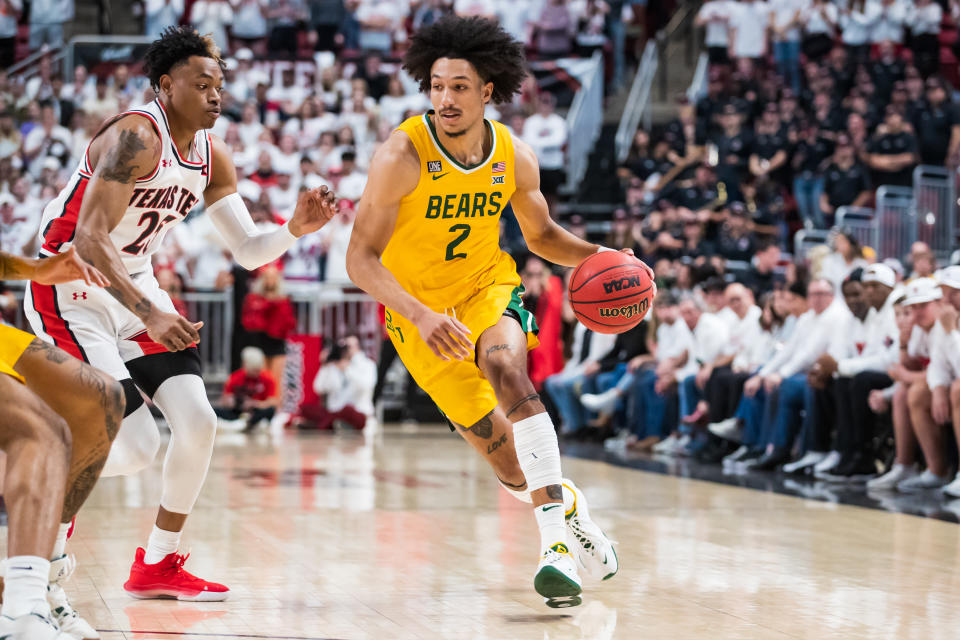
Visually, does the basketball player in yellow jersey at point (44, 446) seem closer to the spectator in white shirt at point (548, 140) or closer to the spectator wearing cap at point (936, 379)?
the spectator wearing cap at point (936, 379)

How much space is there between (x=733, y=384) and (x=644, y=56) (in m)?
10.2

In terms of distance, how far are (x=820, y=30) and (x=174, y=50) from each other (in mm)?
14299

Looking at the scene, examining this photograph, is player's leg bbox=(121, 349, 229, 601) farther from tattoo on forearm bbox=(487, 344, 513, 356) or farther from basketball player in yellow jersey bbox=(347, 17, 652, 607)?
tattoo on forearm bbox=(487, 344, 513, 356)

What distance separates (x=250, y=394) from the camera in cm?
1397

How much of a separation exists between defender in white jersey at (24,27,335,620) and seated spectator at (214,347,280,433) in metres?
9.03

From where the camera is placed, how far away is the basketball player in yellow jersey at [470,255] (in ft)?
15.3

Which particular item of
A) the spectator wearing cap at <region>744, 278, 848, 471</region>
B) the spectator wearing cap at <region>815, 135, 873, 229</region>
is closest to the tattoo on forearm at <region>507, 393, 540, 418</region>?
the spectator wearing cap at <region>744, 278, 848, 471</region>

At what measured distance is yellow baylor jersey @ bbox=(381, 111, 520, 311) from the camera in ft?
15.9

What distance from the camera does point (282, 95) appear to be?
17.2m

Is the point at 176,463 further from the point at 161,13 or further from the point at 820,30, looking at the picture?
the point at 161,13

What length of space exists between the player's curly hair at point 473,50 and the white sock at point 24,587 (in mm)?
2588

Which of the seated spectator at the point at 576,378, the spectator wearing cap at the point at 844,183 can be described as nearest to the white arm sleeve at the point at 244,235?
the seated spectator at the point at 576,378

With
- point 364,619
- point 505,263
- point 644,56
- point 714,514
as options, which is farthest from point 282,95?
point 364,619

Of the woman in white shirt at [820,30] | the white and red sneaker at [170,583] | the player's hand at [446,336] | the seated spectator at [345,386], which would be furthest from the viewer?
the woman in white shirt at [820,30]
